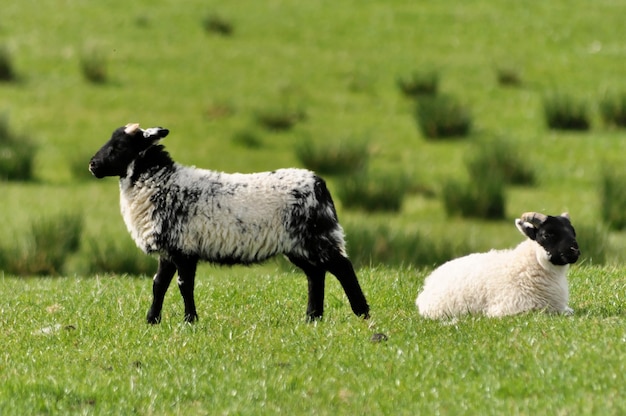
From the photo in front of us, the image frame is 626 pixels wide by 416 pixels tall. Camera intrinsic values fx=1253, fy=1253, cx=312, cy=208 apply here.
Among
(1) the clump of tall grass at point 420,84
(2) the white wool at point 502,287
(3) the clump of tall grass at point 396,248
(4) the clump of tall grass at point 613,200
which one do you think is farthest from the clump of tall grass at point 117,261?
(1) the clump of tall grass at point 420,84

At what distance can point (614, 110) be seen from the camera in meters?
24.7

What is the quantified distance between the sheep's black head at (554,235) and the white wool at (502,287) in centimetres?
9

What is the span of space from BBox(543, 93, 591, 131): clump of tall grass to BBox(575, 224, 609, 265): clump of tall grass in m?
7.48

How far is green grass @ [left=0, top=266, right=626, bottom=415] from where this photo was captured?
7387mm

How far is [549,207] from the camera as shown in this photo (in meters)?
20.3

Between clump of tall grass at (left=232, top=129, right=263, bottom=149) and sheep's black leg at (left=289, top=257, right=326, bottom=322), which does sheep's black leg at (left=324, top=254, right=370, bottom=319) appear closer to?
sheep's black leg at (left=289, top=257, right=326, bottom=322)

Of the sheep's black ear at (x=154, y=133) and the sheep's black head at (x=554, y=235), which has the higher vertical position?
the sheep's black ear at (x=154, y=133)

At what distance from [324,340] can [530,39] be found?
21.9 m

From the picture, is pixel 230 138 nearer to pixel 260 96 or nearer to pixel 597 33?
pixel 260 96

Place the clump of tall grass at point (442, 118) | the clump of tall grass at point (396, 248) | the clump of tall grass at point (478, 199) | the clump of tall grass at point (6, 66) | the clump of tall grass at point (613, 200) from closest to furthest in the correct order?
the clump of tall grass at point (396, 248)
the clump of tall grass at point (613, 200)
the clump of tall grass at point (478, 199)
the clump of tall grass at point (442, 118)
the clump of tall grass at point (6, 66)

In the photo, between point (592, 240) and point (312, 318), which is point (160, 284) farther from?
point (592, 240)

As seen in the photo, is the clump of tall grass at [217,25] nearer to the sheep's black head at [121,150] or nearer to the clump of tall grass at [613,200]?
the clump of tall grass at [613,200]

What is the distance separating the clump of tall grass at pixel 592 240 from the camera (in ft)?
52.5

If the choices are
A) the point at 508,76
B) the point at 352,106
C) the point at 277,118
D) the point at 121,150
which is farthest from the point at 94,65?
the point at 121,150
